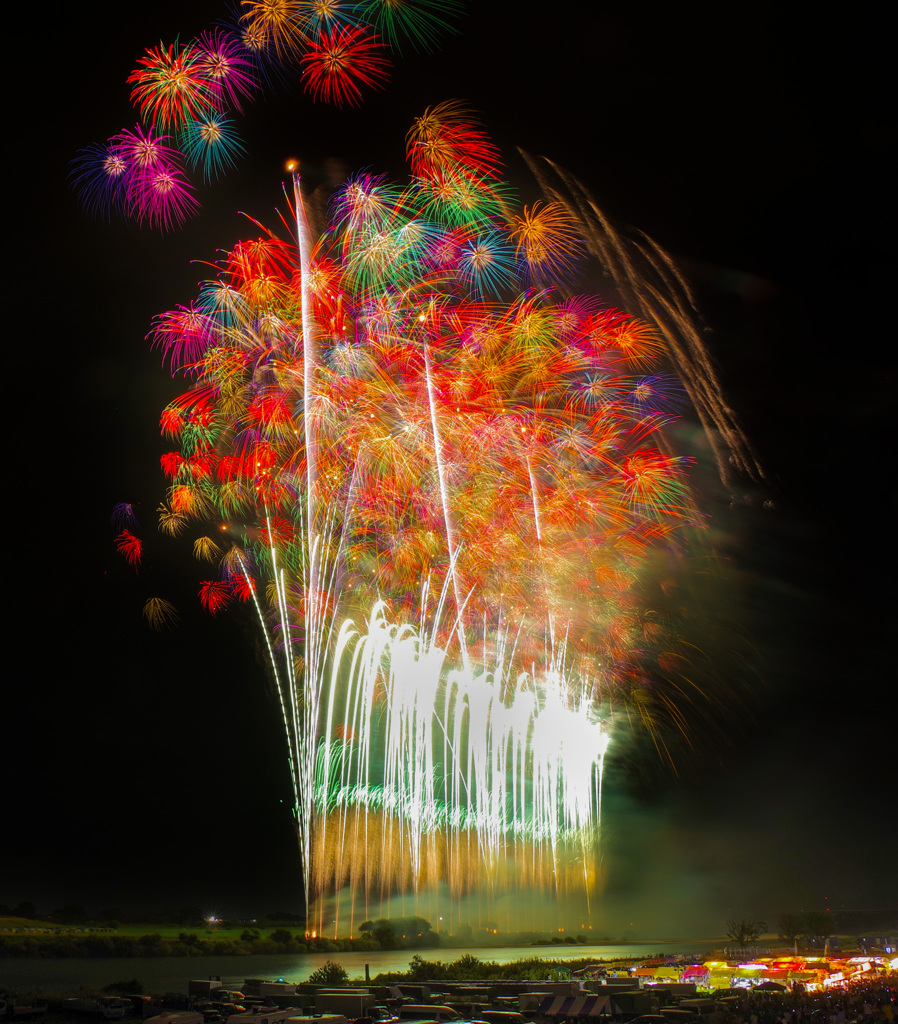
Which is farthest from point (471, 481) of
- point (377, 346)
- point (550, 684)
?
point (550, 684)

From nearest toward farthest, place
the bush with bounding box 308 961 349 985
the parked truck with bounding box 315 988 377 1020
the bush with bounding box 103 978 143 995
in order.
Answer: the parked truck with bounding box 315 988 377 1020, the bush with bounding box 103 978 143 995, the bush with bounding box 308 961 349 985

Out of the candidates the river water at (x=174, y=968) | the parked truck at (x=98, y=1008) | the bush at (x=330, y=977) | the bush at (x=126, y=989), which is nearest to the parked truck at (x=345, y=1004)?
the parked truck at (x=98, y=1008)

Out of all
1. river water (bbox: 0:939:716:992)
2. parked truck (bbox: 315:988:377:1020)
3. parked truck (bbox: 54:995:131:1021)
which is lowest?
river water (bbox: 0:939:716:992)

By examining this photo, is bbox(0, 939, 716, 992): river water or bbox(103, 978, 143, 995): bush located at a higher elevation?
bbox(103, 978, 143, 995): bush

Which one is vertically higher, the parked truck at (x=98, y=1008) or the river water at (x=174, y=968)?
the parked truck at (x=98, y=1008)

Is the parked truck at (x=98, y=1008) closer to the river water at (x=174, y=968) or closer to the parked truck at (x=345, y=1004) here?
the parked truck at (x=345, y=1004)

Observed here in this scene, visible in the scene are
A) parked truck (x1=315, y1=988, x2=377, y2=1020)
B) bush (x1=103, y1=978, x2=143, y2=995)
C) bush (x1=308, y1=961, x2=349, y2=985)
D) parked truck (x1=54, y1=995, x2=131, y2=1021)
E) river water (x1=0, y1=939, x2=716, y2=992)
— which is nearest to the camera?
parked truck (x1=54, y1=995, x2=131, y2=1021)

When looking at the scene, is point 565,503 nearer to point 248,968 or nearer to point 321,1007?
point 321,1007

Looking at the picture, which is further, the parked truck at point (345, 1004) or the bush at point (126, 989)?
the bush at point (126, 989)

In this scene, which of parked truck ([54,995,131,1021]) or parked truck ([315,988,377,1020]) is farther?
parked truck ([315,988,377,1020])

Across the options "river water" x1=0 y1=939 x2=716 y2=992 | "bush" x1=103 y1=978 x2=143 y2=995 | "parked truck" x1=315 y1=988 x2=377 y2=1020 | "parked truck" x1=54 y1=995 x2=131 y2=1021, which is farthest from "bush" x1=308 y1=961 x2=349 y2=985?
"parked truck" x1=54 y1=995 x2=131 y2=1021

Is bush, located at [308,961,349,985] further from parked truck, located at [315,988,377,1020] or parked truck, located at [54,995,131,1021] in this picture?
parked truck, located at [54,995,131,1021]
